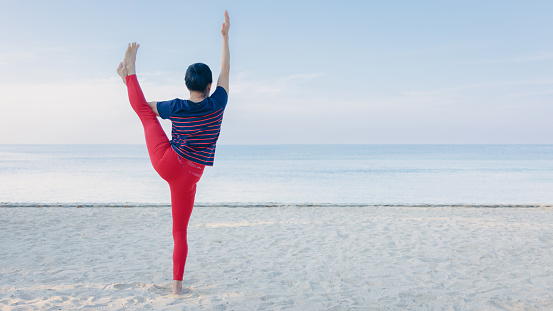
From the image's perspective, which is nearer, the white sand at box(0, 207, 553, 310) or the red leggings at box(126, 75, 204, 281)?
the red leggings at box(126, 75, 204, 281)

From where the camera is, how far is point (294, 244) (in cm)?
515

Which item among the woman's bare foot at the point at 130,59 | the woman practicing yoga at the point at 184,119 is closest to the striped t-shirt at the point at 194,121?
the woman practicing yoga at the point at 184,119

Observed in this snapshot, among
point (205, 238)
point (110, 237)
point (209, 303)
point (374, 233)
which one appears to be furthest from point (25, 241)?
point (374, 233)

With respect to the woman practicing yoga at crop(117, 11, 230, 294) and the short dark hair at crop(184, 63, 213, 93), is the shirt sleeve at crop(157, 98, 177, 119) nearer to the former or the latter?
the woman practicing yoga at crop(117, 11, 230, 294)

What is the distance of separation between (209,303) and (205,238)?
2.61 meters

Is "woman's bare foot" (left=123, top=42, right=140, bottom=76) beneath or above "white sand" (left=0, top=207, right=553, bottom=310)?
above

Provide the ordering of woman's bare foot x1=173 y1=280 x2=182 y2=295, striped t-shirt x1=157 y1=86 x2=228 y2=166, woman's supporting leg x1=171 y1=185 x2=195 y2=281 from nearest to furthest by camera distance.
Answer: striped t-shirt x1=157 y1=86 x2=228 y2=166 → woman's supporting leg x1=171 y1=185 x2=195 y2=281 → woman's bare foot x1=173 y1=280 x2=182 y2=295

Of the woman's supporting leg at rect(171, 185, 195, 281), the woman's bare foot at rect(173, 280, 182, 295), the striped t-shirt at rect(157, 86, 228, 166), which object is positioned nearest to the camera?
the striped t-shirt at rect(157, 86, 228, 166)

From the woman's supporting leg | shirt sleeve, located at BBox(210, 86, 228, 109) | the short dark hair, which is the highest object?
the short dark hair

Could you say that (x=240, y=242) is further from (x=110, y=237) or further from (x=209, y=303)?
(x=209, y=303)

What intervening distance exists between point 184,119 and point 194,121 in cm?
6

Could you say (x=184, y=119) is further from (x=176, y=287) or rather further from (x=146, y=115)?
(x=176, y=287)

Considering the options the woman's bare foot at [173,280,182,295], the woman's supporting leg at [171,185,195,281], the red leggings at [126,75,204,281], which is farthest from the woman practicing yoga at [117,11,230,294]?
the woman's bare foot at [173,280,182,295]

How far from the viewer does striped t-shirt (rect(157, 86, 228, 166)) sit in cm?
244
